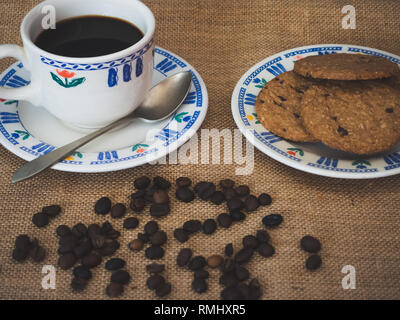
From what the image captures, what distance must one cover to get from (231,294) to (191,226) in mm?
215

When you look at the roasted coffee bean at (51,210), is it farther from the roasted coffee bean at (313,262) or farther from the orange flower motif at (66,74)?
the roasted coffee bean at (313,262)

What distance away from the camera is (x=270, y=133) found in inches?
52.0

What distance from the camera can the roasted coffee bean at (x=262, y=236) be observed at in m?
1.14

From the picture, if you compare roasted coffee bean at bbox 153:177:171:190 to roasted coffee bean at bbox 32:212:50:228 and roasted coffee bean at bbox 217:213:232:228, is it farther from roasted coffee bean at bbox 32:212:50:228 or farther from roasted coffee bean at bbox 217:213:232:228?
roasted coffee bean at bbox 32:212:50:228

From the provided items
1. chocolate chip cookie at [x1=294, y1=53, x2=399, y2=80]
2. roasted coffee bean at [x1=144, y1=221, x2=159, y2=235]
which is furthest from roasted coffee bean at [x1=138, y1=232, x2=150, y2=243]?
chocolate chip cookie at [x1=294, y1=53, x2=399, y2=80]

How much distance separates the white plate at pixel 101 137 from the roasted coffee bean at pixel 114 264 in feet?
0.75

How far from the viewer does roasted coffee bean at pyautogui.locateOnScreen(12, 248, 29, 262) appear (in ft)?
3.59

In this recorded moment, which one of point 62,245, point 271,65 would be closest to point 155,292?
point 62,245

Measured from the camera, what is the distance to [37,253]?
3.60 ft

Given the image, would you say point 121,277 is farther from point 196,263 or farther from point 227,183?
point 227,183

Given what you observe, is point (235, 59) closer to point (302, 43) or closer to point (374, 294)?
point (302, 43)

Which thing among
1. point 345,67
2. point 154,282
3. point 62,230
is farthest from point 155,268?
point 345,67

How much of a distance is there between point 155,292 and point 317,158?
1.80 ft

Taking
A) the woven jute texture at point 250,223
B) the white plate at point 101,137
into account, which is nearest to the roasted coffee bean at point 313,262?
the woven jute texture at point 250,223
